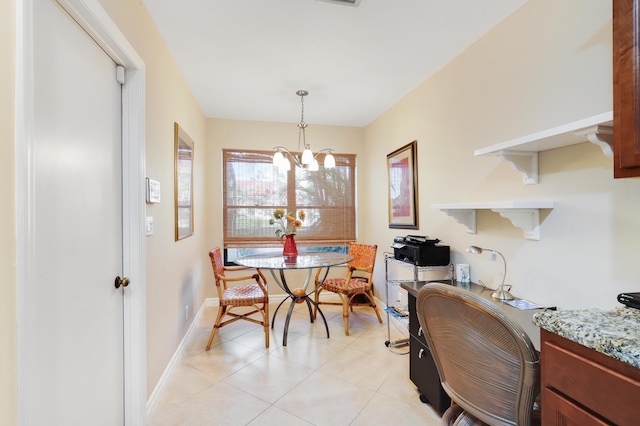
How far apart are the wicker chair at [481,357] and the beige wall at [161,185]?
5.60 feet

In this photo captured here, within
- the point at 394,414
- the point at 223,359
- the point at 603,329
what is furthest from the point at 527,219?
the point at 223,359

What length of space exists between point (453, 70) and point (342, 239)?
2593mm

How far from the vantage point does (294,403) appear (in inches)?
76.6

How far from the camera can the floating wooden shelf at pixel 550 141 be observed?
112 cm

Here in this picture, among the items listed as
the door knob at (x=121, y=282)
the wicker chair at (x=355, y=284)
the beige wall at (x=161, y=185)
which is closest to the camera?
the door knob at (x=121, y=282)

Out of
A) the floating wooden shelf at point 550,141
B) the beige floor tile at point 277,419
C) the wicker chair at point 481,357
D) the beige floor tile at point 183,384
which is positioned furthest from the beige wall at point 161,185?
the floating wooden shelf at point 550,141

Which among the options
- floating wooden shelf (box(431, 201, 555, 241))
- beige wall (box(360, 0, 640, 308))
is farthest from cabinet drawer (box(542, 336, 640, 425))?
floating wooden shelf (box(431, 201, 555, 241))

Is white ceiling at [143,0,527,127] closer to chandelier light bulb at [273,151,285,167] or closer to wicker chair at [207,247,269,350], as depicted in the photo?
chandelier light bulb at [273,151,285,167]

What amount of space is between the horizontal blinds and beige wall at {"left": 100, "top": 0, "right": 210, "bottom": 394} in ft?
3.44

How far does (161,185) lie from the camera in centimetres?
208

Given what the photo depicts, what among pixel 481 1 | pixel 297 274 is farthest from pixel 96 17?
pixel 297 274

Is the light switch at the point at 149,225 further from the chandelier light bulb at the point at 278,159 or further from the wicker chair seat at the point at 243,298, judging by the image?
the chandelier light bulb at the point at 278,159

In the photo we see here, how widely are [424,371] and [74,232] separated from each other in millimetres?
2101

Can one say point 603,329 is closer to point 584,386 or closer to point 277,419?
point 584,386
